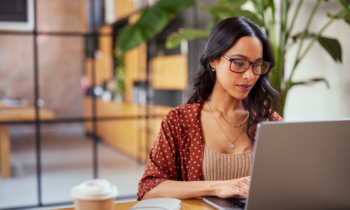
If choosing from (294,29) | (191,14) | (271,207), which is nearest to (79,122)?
(191,14)

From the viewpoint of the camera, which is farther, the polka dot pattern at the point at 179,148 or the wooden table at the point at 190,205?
the polka dot pattern at the point at 179,148

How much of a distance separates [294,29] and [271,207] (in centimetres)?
239

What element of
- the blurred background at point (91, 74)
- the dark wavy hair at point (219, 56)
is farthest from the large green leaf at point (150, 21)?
the dark wavy hair at point (219, 56)

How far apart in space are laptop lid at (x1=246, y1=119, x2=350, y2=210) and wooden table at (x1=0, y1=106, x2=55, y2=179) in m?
3.32

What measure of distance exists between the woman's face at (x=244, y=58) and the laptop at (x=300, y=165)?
1.67 feet

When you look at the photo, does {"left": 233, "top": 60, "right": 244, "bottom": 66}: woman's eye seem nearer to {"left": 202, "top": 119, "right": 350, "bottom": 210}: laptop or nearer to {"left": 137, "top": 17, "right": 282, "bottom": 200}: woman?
{"left": 137, "top": 17, "right": 282, "bottom": 200}: woman

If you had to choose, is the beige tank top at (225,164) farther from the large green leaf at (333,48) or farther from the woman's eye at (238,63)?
the large green leaf at (333,48)

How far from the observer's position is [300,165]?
0.90m

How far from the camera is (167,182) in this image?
135cm

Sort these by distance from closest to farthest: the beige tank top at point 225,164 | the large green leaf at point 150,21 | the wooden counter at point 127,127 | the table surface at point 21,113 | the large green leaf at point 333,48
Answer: the beige tank top at point 225,164 → the large green leaf at point 333,48 → the large green leaf at point 150,21 → the table surface at point 21,113 → the wooden counter at point 127,127

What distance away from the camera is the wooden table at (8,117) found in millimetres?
3707

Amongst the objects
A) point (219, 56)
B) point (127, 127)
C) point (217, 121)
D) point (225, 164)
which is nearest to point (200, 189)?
point (225, 164)

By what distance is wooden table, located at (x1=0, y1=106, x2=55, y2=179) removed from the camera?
371 centimetres

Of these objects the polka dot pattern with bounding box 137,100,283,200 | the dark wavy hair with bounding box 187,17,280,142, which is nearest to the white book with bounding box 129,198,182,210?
the polka dot pattern with bounding box 137,100,283,200
